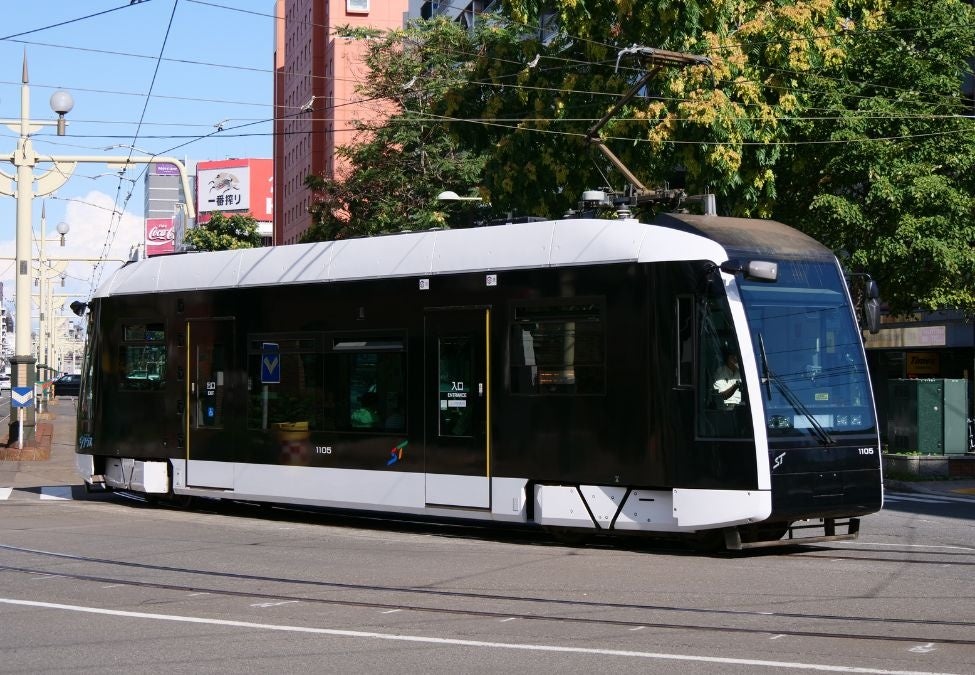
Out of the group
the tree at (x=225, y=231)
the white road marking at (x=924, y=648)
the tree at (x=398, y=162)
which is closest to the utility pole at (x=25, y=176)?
the tree at (x=398, y=162)

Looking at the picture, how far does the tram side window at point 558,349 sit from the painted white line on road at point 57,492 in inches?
384

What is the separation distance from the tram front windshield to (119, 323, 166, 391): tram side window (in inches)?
359

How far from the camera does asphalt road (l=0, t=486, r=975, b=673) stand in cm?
821

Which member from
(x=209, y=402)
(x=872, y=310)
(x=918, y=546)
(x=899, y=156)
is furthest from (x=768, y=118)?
(x=918, y=546)

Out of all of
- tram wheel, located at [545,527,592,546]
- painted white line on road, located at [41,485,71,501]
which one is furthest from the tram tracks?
painted white line on road, located at [41,485,71,501]

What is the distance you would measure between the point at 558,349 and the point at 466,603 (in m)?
4.54

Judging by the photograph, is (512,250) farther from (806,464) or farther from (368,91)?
(368,91)

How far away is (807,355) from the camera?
526 inches

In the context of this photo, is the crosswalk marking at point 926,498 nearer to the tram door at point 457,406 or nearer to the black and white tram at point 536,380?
the black and white tram at point 536,380

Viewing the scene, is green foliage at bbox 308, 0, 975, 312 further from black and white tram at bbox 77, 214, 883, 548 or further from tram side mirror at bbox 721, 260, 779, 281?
tram side mirror at bbox 721, 260, 779, 281

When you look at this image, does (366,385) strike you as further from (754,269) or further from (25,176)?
(25,176)

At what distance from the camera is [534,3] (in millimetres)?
24609

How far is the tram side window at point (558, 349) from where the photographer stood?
14188mm

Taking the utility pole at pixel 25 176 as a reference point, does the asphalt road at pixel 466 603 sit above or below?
below
